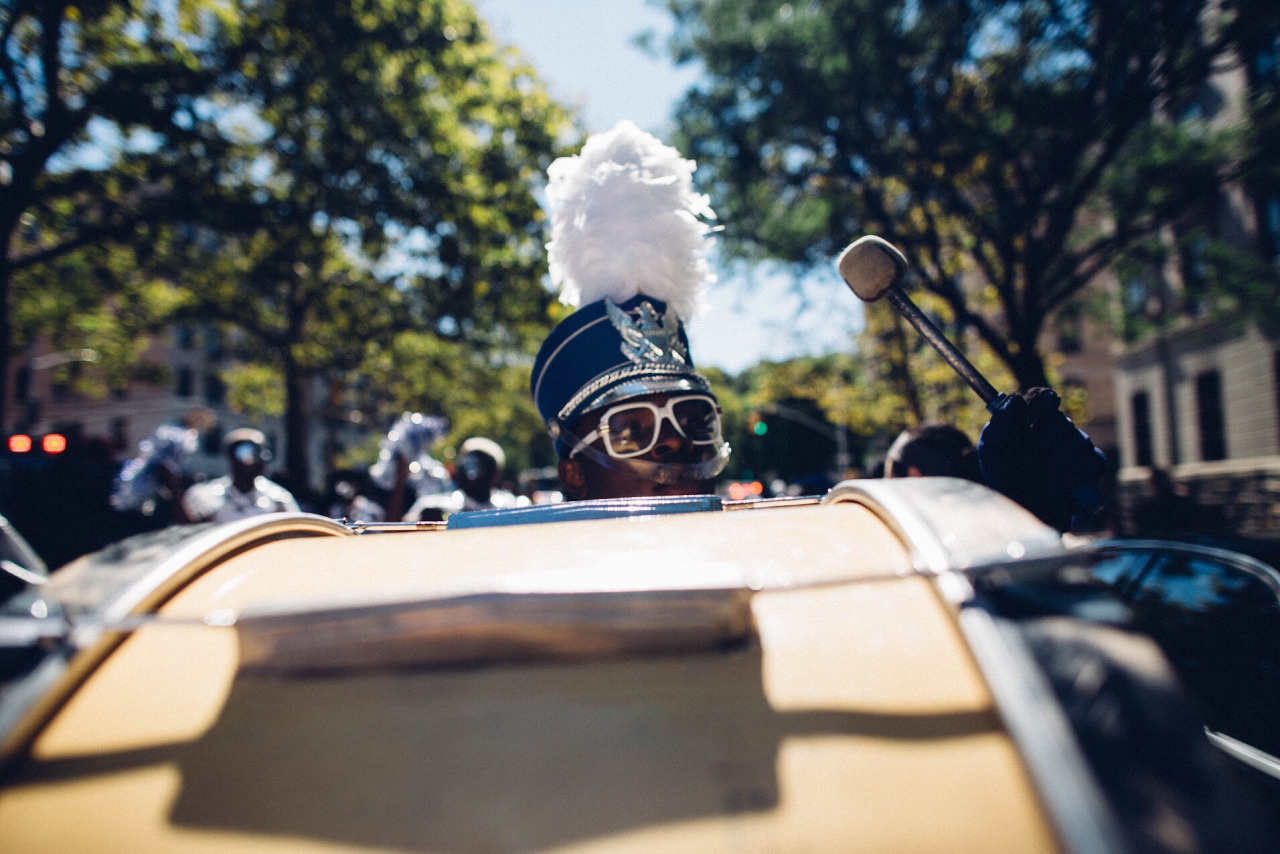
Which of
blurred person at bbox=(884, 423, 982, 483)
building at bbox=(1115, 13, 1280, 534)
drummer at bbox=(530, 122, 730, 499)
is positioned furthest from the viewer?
building at bbox=(1115, 13, 1280, 534)

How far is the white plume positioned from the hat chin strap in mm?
629

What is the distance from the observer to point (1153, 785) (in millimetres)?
783

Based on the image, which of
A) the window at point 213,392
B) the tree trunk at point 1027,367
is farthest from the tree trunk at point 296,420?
the window at point 213,392

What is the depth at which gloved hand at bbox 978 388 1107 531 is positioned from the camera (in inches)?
69.2

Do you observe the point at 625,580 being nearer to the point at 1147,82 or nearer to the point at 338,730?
the point at 338,730

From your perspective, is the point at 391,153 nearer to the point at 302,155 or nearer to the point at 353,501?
the point at 302,155

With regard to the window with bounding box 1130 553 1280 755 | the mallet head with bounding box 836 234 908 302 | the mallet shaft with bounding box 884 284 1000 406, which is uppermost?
the mallet head with bounding box 836 234 908 302

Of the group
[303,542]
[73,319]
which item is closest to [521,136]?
[73,319]

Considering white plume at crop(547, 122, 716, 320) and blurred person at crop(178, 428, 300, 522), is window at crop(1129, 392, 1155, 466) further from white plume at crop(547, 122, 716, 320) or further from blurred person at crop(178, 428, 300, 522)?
white plume at crop(547, 122, 716, 320)

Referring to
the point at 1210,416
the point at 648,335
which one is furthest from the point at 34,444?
the point at 1210,416

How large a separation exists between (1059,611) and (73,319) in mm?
18141

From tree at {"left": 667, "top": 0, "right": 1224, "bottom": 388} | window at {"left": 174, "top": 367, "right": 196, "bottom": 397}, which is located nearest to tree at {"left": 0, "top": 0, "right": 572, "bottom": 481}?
tree at {"left": 667, "top": 0, "right": 1224, "bottom": 388}

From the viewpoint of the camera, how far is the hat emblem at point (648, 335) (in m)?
2.43

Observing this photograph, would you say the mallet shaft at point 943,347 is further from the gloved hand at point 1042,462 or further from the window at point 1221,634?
the window at point 1221,634
